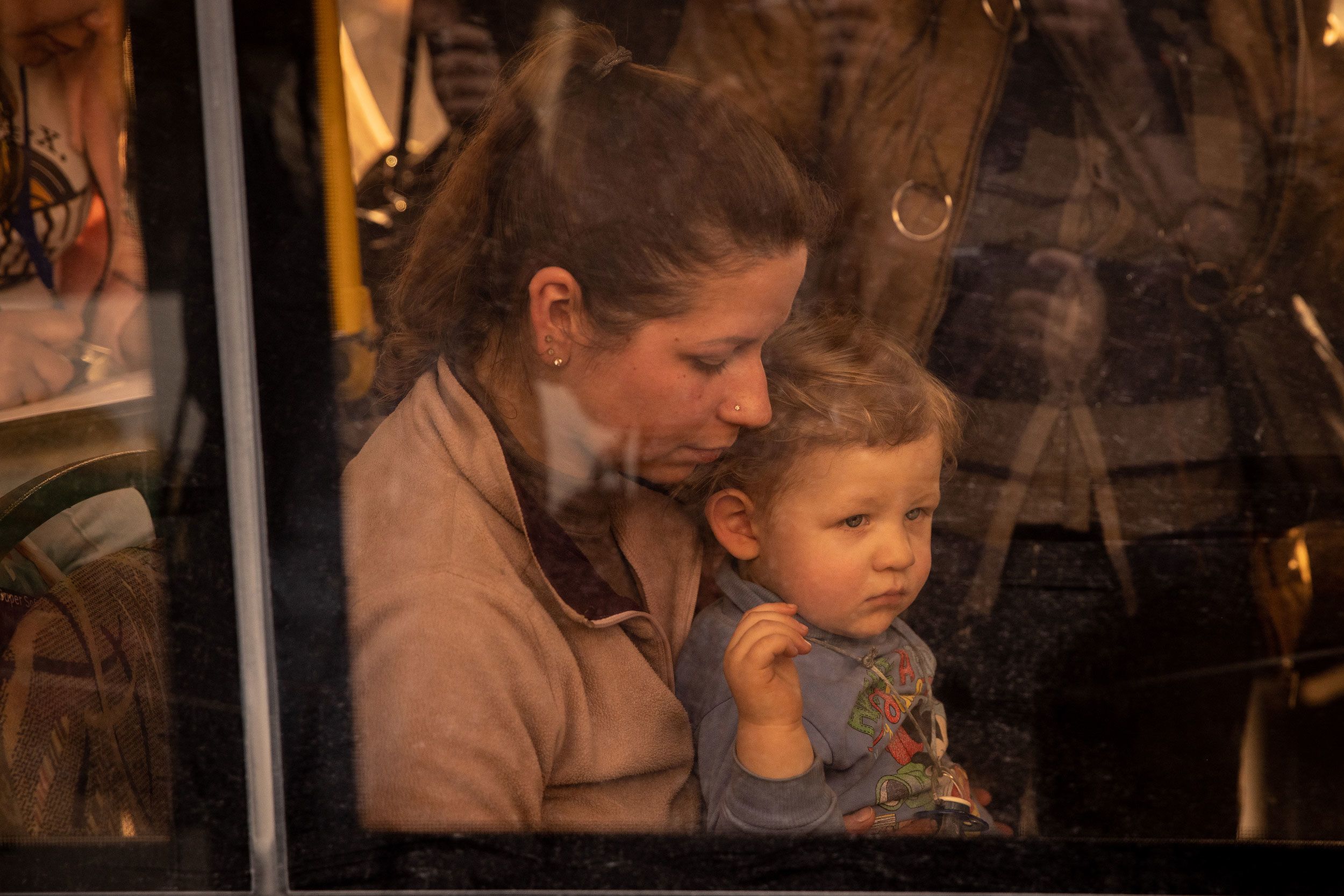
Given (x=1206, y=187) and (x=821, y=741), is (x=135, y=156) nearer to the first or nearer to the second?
(x=821, y=741)

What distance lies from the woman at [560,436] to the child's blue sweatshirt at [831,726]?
0.04 meters

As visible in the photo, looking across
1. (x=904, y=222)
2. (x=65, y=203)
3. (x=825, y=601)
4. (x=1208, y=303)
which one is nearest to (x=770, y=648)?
(x=825, y=601)

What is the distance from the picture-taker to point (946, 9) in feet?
4.75

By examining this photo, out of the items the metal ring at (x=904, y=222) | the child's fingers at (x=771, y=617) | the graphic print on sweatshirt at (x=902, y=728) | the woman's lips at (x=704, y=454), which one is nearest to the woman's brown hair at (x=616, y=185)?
the metal ring at (x=904, y=222)

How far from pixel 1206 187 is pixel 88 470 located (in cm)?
181

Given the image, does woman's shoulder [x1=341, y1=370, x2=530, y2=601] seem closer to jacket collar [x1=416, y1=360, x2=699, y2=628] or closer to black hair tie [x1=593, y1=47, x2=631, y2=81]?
jacket collar [x1=416, y1=360, x2=699, y2=628]

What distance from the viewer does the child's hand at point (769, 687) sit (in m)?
1.49

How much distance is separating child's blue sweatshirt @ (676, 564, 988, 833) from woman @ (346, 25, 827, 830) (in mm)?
45

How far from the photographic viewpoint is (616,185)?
1436mm

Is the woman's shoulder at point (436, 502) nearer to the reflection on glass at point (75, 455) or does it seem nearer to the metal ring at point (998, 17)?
the reflection on glass at point (75, 455)

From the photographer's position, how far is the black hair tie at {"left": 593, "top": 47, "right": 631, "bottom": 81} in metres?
1.43

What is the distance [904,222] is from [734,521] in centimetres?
52

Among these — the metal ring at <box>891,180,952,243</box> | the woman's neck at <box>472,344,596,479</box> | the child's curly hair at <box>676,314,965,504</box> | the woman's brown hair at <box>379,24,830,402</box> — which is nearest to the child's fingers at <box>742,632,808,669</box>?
the child's curly hair at <box>676,314,965,504</box>

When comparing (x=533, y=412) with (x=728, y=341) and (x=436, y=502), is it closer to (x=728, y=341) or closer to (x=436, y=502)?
(x=436, y=502)
